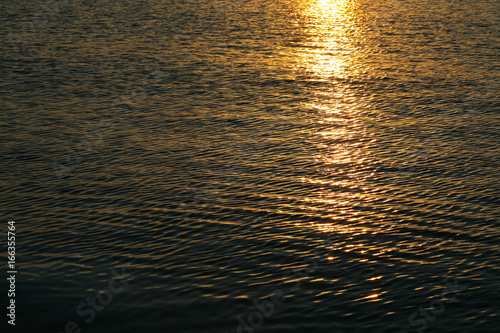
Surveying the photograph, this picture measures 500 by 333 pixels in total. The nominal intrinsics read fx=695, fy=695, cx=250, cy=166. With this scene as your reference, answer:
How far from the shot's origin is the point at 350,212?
24.2 meters

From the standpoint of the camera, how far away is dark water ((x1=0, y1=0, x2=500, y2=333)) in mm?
19031

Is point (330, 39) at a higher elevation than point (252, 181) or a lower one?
higher

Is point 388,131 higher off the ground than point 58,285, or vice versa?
point 388,131

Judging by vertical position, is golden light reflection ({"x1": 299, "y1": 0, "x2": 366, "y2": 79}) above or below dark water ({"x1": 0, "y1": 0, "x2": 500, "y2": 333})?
above

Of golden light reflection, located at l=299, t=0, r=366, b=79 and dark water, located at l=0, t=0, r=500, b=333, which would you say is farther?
golden light reflection, located at l=299, t=0, r=366, b=79

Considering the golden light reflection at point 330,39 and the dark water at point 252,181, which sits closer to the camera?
the dark water at point 252,181

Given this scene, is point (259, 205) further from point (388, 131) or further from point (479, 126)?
point (479, 126)

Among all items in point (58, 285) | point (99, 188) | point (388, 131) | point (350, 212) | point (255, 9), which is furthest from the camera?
point (255, 9)

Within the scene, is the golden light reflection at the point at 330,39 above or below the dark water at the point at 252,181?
above

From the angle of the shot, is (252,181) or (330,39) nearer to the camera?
(252,181)

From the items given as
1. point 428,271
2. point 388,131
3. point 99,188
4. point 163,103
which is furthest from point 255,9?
point 428,271

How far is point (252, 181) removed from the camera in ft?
88.1

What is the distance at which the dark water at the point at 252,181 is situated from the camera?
19.0 meters

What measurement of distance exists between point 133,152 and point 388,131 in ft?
39.6
